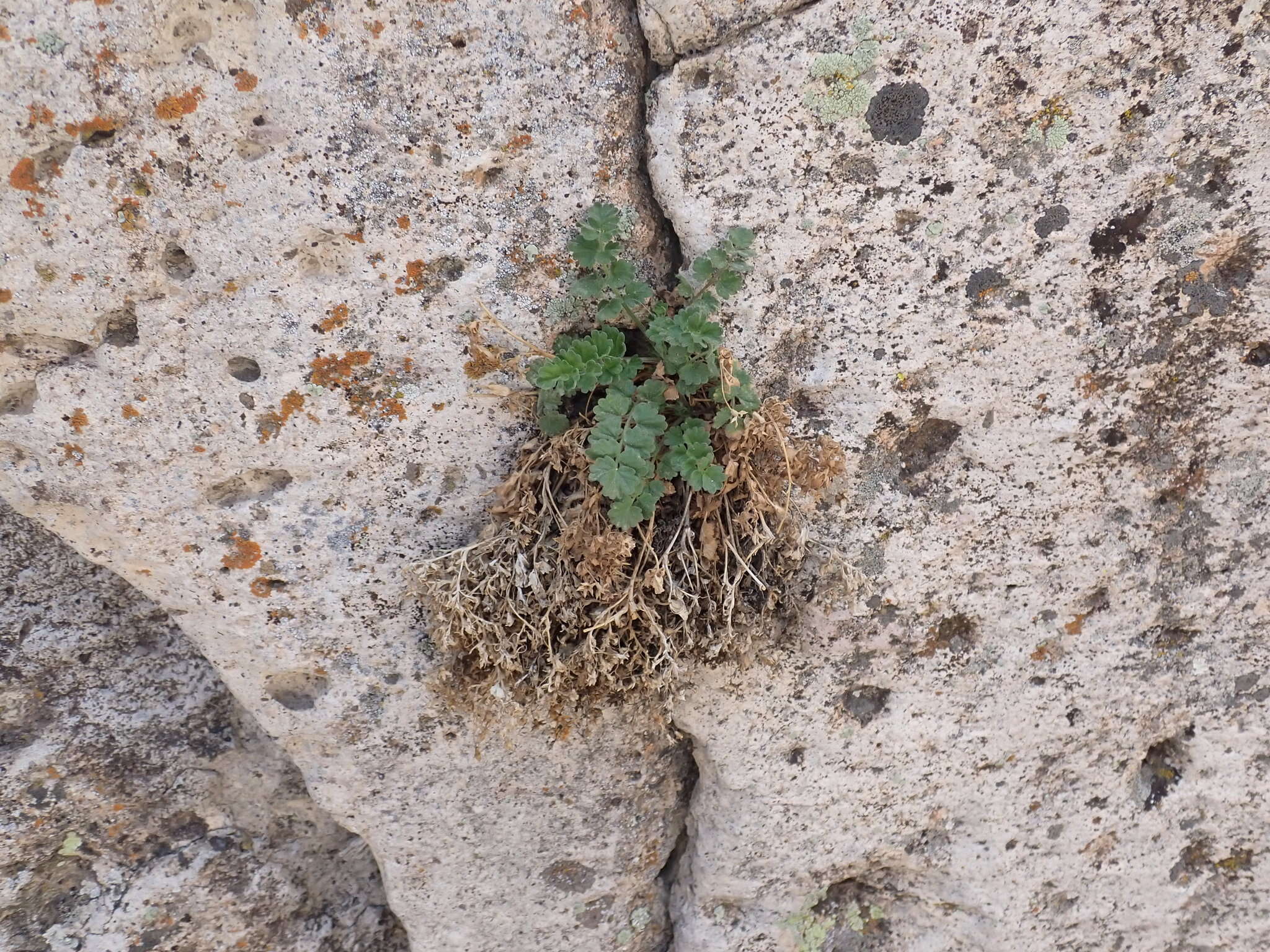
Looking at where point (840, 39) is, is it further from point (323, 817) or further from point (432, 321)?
point (323, 817)

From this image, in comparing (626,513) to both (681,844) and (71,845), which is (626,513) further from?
(71,845)

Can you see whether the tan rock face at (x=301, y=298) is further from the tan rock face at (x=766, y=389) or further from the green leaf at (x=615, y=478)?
the green leaf at (x=615, y=478)

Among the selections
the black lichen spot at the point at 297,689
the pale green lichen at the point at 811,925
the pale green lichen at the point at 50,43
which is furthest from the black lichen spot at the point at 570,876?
the pale green lichen at the point at 50,43

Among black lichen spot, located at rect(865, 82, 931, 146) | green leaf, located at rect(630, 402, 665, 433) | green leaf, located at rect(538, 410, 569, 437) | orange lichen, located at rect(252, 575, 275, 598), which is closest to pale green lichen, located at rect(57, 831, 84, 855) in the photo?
orange lichen, located at rect(252, 575, 275, 598)

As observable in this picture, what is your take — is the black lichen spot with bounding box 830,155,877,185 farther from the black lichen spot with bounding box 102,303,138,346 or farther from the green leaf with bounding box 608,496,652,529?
the black lichen spot with bounding box 102,303,138,346

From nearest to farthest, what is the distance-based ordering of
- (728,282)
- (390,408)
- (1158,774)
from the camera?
(728,282), (390,408), (1158,774)

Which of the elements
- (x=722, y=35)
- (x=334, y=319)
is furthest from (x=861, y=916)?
(x=722, y=35)
